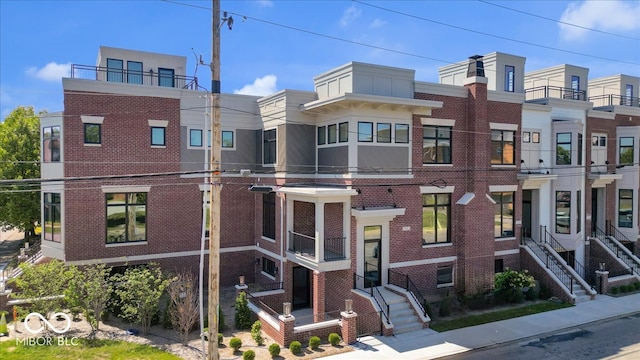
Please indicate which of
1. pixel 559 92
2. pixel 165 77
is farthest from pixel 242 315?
pixel 559 92

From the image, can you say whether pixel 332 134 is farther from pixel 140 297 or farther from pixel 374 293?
pixel 140 297

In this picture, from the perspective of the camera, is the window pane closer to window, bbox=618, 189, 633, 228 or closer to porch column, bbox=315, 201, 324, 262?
porch column, bbox=315, 201, 324, 262

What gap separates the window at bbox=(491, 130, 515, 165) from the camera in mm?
21125

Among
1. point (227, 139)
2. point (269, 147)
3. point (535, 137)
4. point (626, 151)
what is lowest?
point (269, 147)

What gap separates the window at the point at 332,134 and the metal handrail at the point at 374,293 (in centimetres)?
571

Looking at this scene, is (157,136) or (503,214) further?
(503,214)

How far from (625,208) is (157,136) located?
27593mm

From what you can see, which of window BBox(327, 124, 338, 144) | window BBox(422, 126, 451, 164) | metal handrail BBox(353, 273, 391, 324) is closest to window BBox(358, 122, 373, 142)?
window BBox(327, 124, 338, 144)

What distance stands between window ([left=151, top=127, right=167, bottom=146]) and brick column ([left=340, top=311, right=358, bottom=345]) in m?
11.6

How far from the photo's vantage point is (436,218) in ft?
64.9

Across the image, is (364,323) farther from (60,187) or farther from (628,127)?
(628,127)

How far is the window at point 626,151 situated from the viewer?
2606 cm

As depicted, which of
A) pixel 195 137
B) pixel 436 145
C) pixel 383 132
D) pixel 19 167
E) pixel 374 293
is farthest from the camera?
pixel 19 167

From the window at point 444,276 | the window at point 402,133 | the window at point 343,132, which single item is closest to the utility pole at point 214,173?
the window at point 343,132
